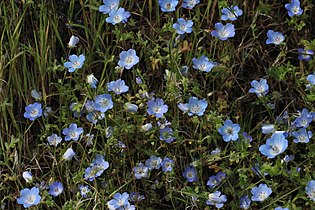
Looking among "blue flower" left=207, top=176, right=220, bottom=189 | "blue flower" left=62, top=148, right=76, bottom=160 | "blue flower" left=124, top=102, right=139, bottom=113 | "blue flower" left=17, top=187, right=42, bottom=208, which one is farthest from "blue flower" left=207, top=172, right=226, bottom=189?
"blue flower" left=17, top=187, right=42, bottom=208

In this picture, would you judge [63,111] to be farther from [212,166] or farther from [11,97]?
[212,166]

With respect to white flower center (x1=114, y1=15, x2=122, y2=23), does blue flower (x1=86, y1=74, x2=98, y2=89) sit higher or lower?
lower

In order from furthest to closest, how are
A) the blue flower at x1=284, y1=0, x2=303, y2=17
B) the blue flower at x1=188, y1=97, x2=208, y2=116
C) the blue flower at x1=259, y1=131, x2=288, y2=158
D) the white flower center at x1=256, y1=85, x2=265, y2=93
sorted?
the blue flower at x1=284, y1=0, x2=303, y2=17 < the white flower center at x1=256, y1=85, x2=265, y2=93 < the blue flower at x1=188, y1=97, x2=208, y2=116 < the blue flower at x1=259, y1=131, x2=288, y2=158

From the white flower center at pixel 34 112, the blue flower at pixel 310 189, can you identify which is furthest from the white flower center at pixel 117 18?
the blue flower at pixel 310 189

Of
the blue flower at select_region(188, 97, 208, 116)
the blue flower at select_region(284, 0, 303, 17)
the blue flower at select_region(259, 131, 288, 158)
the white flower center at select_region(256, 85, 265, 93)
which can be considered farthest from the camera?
the blue flower at select_region(284, 0, 303, 17)

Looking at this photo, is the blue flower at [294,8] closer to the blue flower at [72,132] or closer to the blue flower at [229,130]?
the blue flower at [229,130]

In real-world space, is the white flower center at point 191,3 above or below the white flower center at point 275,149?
above

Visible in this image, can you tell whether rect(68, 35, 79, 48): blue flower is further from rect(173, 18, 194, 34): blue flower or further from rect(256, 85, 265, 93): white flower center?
rect(256, 85, 265, 93): white flower center
